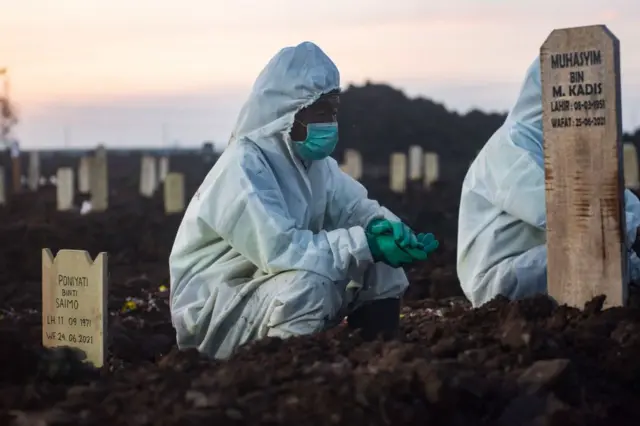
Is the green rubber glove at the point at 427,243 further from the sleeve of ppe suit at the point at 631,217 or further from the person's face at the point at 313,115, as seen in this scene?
the sleeve of ppe suit at the point at 631,217

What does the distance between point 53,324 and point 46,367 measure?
719 mm

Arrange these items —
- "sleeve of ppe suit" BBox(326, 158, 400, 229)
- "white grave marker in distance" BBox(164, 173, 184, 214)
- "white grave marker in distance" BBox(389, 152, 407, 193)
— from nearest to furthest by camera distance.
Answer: "sleeve of ppe suit" BBox(326, 158, 400, 229)
"white grave marker in distance" BBox(164, 173, 184, 214)
"white grave marker in distance" BBox(389, 152, 407, 193)

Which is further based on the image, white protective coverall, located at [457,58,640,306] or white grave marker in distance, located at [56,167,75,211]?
white grave marker in distance, located at [56,167,75,211]

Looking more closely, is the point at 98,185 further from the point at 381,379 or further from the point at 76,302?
the point at 381,379

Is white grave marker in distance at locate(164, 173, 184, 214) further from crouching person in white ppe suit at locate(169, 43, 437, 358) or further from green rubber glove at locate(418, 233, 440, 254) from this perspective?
green rubber glove at locate(418, 233, 440, 254)

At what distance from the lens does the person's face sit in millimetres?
5000

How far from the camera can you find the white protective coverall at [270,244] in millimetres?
4602

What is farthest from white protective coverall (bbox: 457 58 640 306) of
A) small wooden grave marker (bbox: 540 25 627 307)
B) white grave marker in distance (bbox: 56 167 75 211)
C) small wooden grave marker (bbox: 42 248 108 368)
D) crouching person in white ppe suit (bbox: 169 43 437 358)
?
white grave marker in distance (bbox: 56 167 75 211)

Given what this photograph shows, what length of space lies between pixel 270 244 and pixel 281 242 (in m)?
0.05

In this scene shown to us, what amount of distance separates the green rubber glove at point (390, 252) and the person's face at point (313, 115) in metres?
0.64

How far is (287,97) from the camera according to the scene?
4949 millimetres

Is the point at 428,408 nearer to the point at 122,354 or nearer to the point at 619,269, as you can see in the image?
the point at 619,269

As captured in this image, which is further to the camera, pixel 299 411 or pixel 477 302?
pixel 477 302

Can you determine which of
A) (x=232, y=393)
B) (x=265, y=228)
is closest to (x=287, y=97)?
(x=265, y=228)
